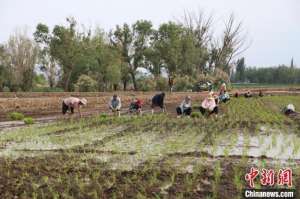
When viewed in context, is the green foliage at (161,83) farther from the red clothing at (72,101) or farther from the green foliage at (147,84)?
the red clothing at (72,101)

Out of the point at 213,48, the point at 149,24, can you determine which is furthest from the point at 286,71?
the point at 149,24

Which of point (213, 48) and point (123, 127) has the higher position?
point (213, 48)

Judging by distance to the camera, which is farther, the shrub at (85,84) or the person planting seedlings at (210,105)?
the shrub at (85,84)

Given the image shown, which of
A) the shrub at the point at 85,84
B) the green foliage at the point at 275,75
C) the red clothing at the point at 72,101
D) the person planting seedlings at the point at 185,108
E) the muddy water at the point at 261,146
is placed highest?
the green foliage at the point at 275,75

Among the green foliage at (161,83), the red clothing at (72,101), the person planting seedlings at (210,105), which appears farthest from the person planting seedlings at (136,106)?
the green foliage at (161,83)

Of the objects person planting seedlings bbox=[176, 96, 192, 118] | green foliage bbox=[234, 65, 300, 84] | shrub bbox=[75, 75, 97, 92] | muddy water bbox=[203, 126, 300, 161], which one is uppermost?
green foliage bbox=[234, 65, 300, 84]

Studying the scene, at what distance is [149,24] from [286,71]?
3403 cm

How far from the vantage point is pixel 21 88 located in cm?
3831

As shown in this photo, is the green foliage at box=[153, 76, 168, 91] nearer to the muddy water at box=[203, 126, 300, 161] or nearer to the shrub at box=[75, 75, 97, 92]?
the shrub at box=[75, 75, 97, 92]

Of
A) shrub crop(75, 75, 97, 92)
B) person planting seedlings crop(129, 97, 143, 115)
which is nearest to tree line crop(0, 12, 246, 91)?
shrub crop(75, 75, 97, 92)

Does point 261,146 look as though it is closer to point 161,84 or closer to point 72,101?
point 72,101

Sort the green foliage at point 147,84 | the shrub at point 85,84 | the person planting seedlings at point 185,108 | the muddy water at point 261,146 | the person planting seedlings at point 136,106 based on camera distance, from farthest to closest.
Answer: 1. the green foliage at point 147,84
2. the shrub at point 85,84
3. the person planting seedlings at point 136,106
4. the person planting seedlings at point 185,108
5. the muddy water at point 261,146

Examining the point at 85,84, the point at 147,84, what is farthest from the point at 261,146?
the point at 147,84

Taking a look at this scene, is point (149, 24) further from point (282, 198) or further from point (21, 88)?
point (282, 198)
